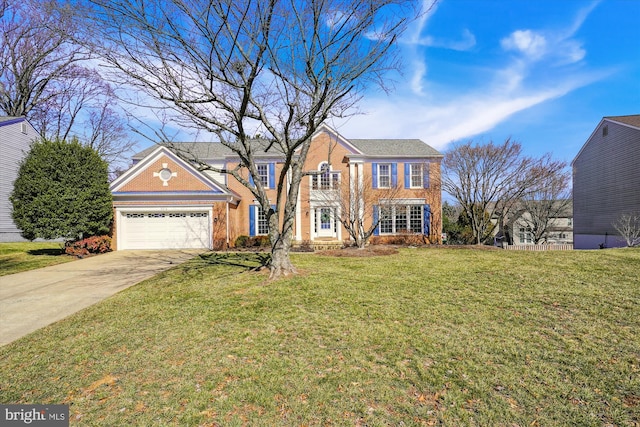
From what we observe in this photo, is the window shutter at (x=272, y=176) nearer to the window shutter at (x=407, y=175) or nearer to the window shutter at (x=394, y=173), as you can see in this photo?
the window shutter at (x=394, y=173)

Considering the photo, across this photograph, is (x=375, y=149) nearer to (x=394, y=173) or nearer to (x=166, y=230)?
(x=394, y=173)

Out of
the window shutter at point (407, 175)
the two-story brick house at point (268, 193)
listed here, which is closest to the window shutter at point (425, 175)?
the two-story brick house at point (268, 193)

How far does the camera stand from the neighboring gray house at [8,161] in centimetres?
1764

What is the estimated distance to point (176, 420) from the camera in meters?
2.66

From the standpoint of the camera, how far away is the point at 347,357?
3.68 meters

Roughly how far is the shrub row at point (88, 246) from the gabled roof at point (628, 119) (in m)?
31.1

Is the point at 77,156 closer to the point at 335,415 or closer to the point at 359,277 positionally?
the point at 359,277

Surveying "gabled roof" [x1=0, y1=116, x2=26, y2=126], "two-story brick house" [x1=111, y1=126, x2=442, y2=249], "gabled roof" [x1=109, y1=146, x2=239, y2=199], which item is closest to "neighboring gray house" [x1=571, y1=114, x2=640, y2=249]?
"two-story brick house" [x1=111, y1=126, x2=442, y2=249]

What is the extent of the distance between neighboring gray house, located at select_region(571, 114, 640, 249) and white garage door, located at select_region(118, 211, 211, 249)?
1007 inches

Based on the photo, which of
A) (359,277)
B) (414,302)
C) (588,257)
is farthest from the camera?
(588,257)

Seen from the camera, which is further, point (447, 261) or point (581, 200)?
point (581, 200)

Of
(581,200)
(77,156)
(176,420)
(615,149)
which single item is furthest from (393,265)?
(581,200)

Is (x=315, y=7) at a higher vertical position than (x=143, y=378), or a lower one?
higher

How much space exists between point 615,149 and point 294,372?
1027 inches
